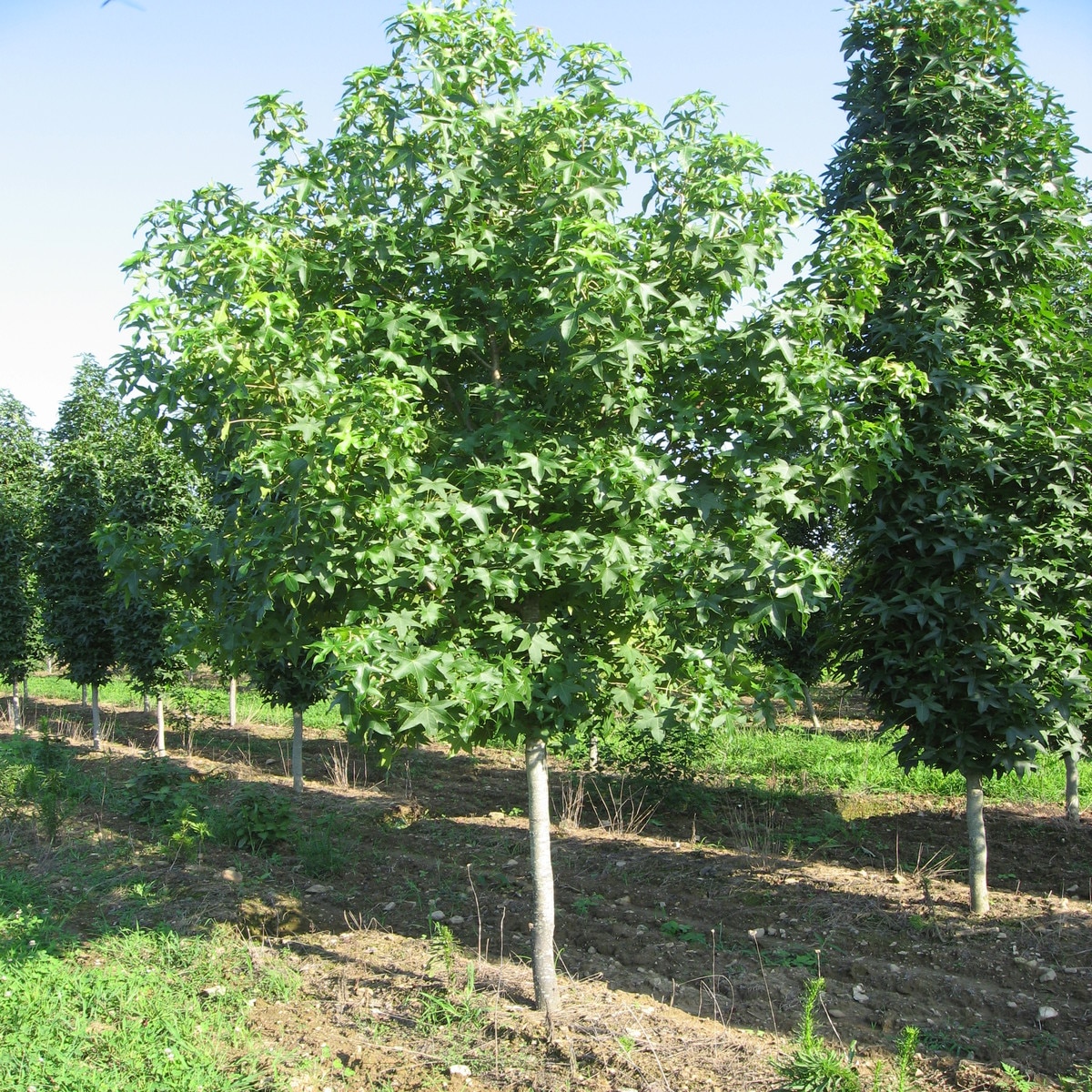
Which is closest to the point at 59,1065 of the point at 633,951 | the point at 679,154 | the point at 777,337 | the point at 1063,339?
the point at 633,951

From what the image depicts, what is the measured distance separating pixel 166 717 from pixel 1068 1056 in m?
14.3

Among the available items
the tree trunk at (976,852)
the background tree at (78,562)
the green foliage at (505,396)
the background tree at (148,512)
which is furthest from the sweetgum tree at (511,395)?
the background tree at (78,562)

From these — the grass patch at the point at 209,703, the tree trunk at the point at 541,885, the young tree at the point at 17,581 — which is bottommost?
the grass patch at the point at 209,703

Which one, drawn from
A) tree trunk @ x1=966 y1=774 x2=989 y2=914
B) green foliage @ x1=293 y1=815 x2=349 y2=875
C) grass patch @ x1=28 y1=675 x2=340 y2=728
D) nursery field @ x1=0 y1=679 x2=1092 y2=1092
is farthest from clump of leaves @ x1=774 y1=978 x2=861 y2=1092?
grass patch @ x1=28 y1=675 x2=340 y2=728

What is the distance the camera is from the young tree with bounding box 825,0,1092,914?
582cm

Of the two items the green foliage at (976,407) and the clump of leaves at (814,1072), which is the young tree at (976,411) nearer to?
the green foliage at (976,407)

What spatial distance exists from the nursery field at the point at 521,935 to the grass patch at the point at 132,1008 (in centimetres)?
2

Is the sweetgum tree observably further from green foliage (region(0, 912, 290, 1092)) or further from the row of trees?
green foliage (region(0, 912, 290, 1092))

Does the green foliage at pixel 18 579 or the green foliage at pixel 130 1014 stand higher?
the green foliage at pixel 18 579

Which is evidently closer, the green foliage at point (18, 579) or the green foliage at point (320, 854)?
the green foliage at point (320, 854)

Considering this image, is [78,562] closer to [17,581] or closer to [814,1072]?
[17,581]

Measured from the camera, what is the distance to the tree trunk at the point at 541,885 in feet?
14.9

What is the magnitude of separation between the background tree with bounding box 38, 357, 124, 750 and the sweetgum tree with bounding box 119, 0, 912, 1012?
1048 centimetres

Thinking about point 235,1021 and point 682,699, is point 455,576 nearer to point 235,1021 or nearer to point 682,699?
point 682,699
